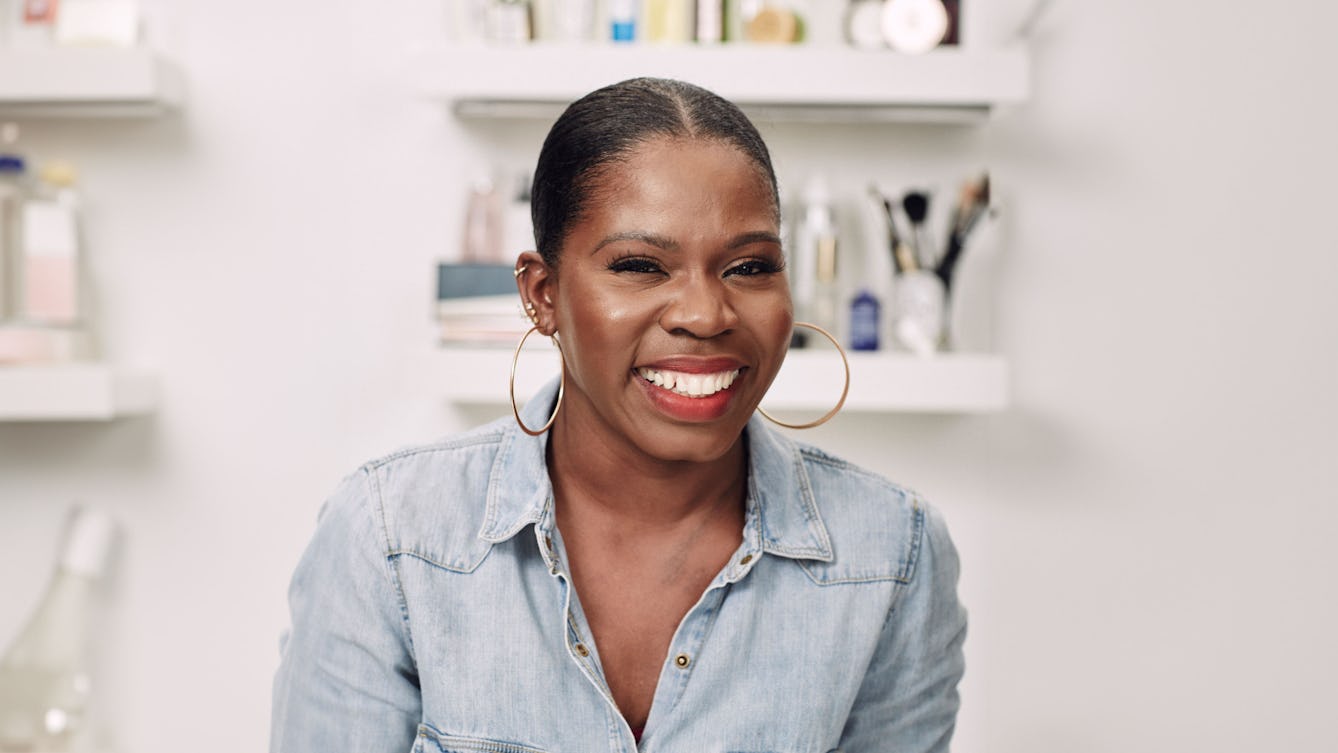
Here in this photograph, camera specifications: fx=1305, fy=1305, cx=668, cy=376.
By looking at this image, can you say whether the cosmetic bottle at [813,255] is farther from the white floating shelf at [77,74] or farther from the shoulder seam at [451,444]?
the white floating shelf at [77,74]

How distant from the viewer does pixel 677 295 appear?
88 centimetres

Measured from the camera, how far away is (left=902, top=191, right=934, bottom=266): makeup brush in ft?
5.47

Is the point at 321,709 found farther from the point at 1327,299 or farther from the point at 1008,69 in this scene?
the point at 1008,69

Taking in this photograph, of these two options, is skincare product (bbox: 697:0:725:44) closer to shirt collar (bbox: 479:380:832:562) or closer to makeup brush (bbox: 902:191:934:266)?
makeup brush (bbox: 902:191:934:266)

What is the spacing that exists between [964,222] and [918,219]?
0.20ft

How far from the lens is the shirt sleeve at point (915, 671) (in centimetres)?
104

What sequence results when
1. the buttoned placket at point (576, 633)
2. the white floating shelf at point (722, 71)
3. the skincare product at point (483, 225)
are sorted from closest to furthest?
the buttoned placket at point (576, 633), the white floating shelf at point (722, 71), the skincare product at point (483, 225)

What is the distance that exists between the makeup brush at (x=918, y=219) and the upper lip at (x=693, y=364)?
0.83 meters

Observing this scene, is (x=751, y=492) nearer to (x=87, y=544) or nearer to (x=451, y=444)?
(x=451, y=444)

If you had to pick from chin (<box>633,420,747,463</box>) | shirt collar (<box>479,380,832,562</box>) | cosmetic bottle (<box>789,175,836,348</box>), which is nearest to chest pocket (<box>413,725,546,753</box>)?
shirt collar (<box>479,380,832,562</box>)

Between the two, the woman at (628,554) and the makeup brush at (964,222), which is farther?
the makeup brush at (964,222)

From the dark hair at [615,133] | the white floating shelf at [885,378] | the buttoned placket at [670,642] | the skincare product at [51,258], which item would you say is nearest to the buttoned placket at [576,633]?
the buttoned placket at [670,642]

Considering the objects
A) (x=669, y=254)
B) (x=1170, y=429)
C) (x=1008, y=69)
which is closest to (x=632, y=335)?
(x=669, y=254)

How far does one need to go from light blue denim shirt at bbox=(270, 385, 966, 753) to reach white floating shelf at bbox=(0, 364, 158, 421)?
73cm
